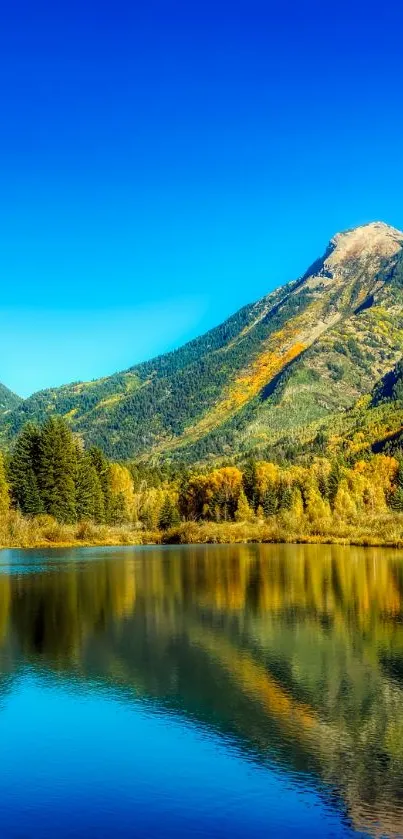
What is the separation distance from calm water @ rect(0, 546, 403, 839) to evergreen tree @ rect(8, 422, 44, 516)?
57.4 m

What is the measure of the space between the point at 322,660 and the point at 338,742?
28.2 feet

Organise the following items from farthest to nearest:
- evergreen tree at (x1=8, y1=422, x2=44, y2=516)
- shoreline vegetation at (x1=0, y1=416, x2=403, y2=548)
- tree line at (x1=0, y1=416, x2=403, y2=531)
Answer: tree line at (x1=0, y1=416, x2=403, y2=531)
evergreen tree at (x1=8, y1=422, x2=44, y2=516)
shoreline vegetation at (x1=0, y1=416, x2=403, y2=548)

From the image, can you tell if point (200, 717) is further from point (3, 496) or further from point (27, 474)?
point (27, 474)

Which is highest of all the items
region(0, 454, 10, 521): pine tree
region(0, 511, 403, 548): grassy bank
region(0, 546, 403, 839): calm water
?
region(0, 454, 10, 521): pine tree

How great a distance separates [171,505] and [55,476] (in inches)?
1296

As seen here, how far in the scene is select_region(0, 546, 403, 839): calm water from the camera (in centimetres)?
1381

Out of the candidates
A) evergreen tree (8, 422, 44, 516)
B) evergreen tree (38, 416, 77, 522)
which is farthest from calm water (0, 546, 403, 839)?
evergreen tree (38, 416, 77, 522)

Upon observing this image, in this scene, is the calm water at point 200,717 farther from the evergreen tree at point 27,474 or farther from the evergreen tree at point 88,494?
the evergreen tree at point 88,494

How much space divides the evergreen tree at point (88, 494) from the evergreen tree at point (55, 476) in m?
4.85

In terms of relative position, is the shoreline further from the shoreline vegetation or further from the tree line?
the tree line

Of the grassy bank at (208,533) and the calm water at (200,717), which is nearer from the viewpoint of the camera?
the calm water at (200,717)

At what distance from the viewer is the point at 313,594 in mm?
44688

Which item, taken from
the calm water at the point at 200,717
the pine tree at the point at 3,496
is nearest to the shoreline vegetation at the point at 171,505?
the pine tree at the point at 3,496

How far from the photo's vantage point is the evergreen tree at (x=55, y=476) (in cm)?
9975
